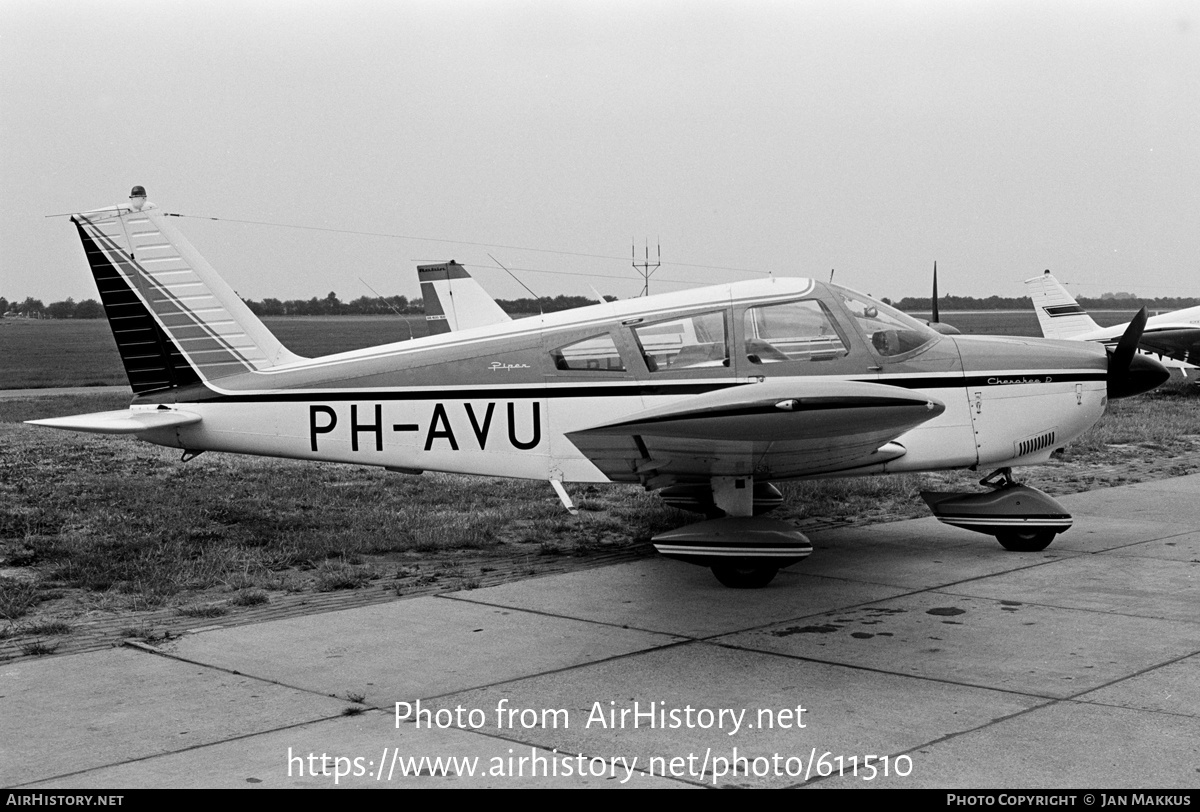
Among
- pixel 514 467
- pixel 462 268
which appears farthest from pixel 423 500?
pixel 462 268

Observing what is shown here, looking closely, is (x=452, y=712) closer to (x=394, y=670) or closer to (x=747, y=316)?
(x=394, y=670)

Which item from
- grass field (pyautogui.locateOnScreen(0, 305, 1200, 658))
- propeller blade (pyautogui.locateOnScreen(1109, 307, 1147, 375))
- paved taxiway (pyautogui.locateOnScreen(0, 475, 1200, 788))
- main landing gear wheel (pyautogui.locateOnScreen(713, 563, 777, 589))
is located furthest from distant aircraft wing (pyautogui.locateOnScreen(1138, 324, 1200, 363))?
main landing gear wheel (pyautogui.locateOnScreen(713, 563, 777, 589))

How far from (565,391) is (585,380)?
159mm

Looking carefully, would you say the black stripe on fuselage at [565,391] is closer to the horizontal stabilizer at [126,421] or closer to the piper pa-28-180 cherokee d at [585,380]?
the piper pa-28-180 cherokee d at [585,380]

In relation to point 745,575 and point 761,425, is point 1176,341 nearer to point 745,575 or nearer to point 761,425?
point 745,575

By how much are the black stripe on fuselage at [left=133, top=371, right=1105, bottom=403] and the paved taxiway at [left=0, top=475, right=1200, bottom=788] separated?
1264mm

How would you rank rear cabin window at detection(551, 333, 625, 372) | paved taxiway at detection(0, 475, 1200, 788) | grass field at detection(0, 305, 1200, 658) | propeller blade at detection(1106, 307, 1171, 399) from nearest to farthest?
paved taxiway at detection(0, 475, 1200, 788) < grass field at detection(0, 305, 1200, 658) < rear cabin window at detection(551, 333, 625, 372) < propeller blade at detection(1106, 307, 1171, 399)

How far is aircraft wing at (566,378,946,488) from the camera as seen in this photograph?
19.9ft

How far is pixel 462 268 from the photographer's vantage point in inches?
770

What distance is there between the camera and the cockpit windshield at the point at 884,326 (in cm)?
815

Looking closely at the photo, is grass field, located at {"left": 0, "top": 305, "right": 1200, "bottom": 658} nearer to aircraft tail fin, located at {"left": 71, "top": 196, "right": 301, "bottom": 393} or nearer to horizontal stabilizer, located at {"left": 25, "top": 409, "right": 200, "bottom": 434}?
horizontal stabilizer, located at {"left": 25, "top": 409, "right": 200, "bottom": 434}

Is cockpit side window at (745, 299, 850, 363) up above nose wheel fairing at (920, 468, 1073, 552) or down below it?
above

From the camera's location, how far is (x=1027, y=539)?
845cm
